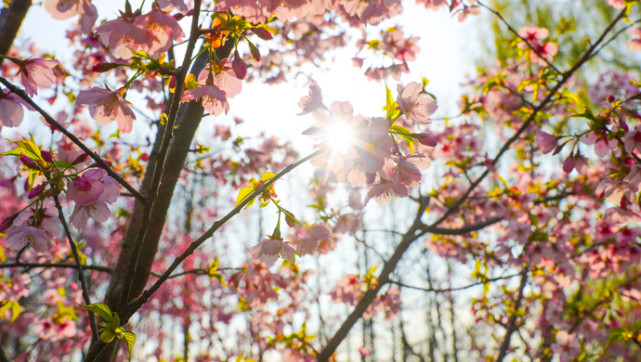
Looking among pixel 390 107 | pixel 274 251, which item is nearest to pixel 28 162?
pixel 274 251

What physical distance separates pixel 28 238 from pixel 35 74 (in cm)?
48

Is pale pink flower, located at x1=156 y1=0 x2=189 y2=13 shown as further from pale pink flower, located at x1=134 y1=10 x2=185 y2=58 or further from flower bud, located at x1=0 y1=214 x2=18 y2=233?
flower bud, located at x1=0 y1=214 x2=18 y2=233

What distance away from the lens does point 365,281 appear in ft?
8.40

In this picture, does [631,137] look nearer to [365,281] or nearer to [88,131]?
[365,281]

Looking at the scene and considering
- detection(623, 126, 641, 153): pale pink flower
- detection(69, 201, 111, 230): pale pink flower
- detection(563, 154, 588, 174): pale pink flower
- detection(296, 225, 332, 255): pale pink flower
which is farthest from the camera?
detection(563, 154, 588, 174): pale pink flower

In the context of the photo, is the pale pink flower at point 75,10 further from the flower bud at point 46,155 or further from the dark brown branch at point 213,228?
the dark brown branch at point 213,228

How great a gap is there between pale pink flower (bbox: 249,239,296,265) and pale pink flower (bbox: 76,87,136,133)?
544 millimetres

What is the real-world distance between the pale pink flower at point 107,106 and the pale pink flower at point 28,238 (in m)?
0.39

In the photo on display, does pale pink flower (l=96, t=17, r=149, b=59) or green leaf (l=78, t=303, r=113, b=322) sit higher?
pale pink flower (l=96, t=17, r=149, b=59)

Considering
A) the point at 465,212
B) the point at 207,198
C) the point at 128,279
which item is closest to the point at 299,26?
the point at 465,212

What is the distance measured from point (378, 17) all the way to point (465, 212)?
2124mm

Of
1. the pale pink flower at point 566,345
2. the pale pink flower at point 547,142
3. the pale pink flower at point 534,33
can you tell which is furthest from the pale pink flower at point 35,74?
the pale pink flower at point 566,345

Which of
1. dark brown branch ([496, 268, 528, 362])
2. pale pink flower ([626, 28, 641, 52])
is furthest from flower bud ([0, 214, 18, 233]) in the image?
pale pink flower ([626, 28, 641, 52])

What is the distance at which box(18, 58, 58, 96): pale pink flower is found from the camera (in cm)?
103
